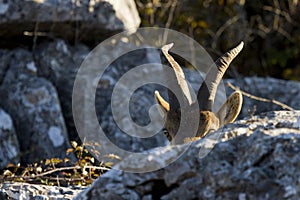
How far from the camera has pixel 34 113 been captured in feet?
26.6

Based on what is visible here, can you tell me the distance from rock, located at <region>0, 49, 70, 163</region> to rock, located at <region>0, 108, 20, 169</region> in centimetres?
17

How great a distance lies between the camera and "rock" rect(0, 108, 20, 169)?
7.55m

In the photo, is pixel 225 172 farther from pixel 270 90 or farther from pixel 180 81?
pixel 270 90

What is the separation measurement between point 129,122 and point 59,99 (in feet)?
2.97

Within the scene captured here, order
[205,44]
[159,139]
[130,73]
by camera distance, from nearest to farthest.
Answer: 1. [159,139]
2. [130,73]
3. [205,44]

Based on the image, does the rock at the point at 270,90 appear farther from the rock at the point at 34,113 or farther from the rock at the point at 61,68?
the rock at the point at 34,113

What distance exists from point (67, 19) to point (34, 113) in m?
1.29

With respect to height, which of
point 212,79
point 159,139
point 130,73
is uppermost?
point 212,79

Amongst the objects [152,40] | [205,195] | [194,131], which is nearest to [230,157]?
[205,195]

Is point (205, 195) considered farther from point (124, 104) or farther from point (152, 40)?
point (152, 40)

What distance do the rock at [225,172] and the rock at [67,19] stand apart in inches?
195

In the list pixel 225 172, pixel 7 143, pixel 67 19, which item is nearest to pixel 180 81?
pixel 7 143

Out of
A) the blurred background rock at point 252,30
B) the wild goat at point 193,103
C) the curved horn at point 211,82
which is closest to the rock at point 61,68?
the wild goat at point 193,103

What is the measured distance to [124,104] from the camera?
28.4 ft
